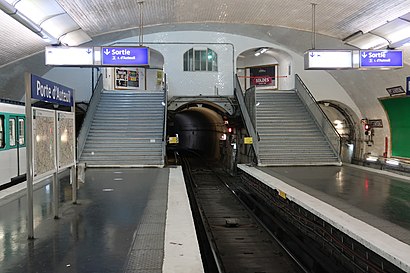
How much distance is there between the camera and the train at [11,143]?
30.7 feet

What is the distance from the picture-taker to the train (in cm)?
935

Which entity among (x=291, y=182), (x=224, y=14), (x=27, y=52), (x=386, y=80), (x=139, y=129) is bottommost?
(x=291, y=182)

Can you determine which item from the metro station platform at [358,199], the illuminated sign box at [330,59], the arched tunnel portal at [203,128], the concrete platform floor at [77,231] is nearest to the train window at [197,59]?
the arched tunnel portal at [203,128]

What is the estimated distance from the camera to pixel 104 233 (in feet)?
17.5

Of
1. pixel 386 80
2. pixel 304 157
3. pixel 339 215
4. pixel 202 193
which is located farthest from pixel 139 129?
pixel 339 215

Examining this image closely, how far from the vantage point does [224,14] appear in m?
14.2

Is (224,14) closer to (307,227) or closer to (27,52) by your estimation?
(27,52)

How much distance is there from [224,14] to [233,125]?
5.72 m

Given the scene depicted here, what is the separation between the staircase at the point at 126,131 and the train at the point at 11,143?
2.91 meters

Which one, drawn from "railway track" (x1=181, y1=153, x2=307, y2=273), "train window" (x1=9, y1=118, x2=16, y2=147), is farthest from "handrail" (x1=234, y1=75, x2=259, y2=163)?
"train window" (x1=9, y1=118, x2=16, y2=147)

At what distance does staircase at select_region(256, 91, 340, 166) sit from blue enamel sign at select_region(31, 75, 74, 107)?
766 centimetres

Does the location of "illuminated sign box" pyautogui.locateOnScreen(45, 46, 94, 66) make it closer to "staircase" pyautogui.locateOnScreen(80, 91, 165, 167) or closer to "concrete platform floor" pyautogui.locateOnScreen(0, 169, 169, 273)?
"concrete platform floor" pyautogui.locateOnScreen(0, 169, 169, 273)

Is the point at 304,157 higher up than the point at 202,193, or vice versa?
the point at 304,157

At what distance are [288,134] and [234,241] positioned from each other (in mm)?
7439
